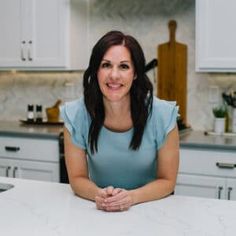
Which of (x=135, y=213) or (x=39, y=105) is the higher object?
(x=39, y=105)

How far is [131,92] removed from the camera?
1.67 metres

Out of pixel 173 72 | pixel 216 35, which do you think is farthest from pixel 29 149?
pixel 216 35

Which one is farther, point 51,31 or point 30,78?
point 30,78

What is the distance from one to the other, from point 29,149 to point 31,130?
0.16 metres

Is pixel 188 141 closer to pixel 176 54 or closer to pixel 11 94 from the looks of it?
pixel 176 54

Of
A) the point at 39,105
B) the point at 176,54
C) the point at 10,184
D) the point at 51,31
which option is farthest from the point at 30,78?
the point at 10,184

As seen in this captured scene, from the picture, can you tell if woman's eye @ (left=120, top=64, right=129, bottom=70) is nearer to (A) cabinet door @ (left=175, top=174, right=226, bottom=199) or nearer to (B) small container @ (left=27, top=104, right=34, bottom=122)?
(A) cabinet door @ (left=175, top=174, right=226, bottom=199)

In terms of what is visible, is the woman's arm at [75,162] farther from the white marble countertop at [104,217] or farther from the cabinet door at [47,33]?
the cabinet door at [47,33]

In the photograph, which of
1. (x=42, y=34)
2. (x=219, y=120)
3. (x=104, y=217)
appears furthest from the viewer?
(x=42, y=34)

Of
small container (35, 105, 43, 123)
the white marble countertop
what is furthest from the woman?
small container (35, 105, 43, 123)

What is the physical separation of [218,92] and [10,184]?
1.98 meters

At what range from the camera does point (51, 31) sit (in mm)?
3311

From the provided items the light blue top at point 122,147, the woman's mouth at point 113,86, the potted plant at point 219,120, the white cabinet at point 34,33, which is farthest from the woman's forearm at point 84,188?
the white cabinet at point 34,33

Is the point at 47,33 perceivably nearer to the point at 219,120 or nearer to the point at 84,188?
the point at 219,120
